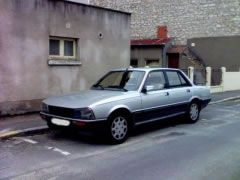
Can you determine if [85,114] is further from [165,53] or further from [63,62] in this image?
[165,53]

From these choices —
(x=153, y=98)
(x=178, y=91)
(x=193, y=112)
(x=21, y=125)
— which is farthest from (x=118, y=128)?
(x=193, y=112)

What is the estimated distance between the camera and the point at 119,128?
7504 mm

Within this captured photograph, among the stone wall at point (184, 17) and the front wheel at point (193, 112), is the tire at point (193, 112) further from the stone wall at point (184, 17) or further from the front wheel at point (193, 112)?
the stone wall at point (184, 17)

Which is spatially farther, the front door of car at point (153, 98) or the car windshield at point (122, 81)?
the car windshield at point (122, 81)

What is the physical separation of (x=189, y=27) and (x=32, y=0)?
1710 centimetres

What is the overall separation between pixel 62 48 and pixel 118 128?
4910mm

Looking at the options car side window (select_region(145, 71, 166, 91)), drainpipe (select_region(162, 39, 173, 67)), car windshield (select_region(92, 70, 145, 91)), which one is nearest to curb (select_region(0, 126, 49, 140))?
car windshield (select_region(92, 70, 145, 91))

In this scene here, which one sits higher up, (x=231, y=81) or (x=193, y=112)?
(x=231, y=81)

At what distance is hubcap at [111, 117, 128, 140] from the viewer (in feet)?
24.3

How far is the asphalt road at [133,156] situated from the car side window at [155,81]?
3.50ft

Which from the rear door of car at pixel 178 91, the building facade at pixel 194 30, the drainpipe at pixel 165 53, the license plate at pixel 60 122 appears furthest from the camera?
the drainpipe at pixel 165 53

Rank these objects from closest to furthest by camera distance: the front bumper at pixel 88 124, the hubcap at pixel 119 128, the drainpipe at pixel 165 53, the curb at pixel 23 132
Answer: the front bumper at pixel 88 124
the hubcap at pixel 119 128
the curb at pixel 23 132
the drainpipe at pixel 165 53

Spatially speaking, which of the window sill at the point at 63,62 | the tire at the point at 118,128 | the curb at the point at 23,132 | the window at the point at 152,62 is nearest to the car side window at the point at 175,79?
the tire at the point at 118,128

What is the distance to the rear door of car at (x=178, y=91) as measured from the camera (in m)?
9.02
